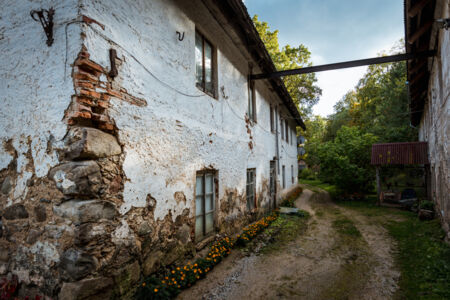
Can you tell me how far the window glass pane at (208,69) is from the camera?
17.1 ft

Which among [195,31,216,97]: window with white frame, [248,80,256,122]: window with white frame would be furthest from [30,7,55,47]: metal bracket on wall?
[248,80,256,122]: window with white frame

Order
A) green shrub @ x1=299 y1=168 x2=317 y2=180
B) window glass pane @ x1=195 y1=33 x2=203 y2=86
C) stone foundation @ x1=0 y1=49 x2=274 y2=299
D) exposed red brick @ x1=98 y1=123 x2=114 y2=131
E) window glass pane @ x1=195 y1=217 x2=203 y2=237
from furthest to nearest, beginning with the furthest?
green shrub @ x1=299 y1=168 x2=317 y2=180 → window glass pane @ x1=195 y1=33 x2=203 y2=86 → window glass pane @ x1=195 y1=217 x2=203 y2=237 → exposed red brick @ x1=98 y1=123 x2=114 y2=131 → stone foundation @ x1=0 y1=49 x2=274 y2=299

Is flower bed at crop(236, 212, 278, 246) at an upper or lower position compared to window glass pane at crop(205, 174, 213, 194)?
lower

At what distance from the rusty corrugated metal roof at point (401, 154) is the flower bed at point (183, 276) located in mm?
9650

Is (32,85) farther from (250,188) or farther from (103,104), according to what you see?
(250,188)

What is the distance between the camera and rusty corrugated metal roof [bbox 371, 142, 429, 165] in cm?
1087

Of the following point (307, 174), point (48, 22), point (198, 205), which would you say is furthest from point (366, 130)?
point (48, 22)

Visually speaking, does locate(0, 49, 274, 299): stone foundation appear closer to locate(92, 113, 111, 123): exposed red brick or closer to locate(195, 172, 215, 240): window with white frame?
locate(92, 113, 111, 123): exposed red brick

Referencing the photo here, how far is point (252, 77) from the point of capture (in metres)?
7.47

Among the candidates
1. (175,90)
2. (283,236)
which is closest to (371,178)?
(283,236)

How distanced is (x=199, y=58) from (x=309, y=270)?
179 inches


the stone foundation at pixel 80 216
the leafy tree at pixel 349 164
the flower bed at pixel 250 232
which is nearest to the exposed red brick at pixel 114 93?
the stone foundation at pixel 80 216

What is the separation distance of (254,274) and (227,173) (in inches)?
86.1

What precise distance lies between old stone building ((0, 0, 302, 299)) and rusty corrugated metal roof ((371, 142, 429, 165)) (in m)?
11.0
